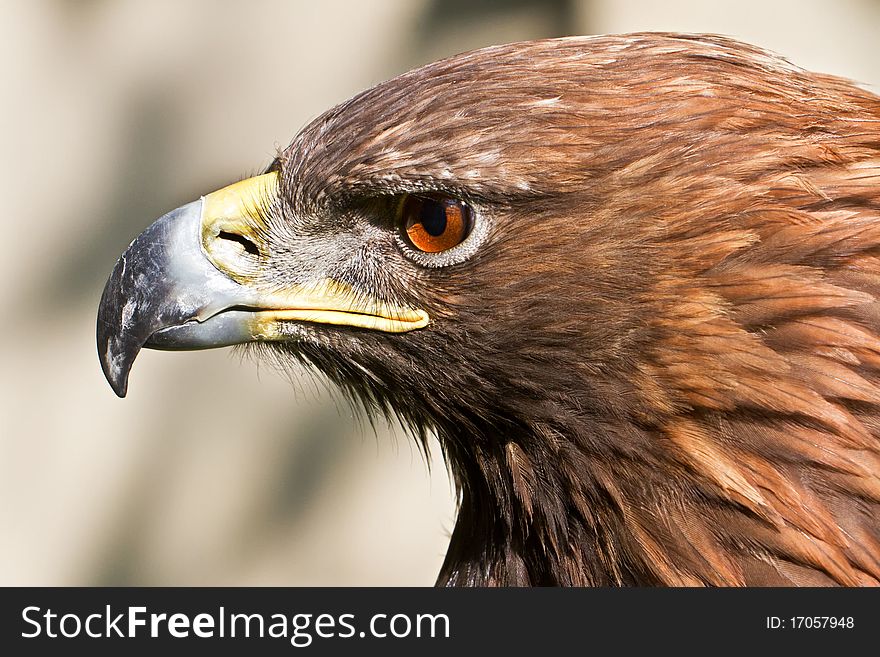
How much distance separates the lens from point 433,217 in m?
1.61

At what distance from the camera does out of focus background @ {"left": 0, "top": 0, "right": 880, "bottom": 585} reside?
365 centimetres

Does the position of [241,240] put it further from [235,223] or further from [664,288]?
[664,288]

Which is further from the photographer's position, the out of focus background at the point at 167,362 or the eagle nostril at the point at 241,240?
the out of focus background at the point at 167,362

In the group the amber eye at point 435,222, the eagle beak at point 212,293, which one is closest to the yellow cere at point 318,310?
the eagle beak at point 212,293

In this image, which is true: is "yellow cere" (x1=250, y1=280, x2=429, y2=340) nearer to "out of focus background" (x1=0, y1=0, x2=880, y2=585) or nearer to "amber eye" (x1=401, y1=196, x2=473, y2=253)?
"amber eye" (x1=401, y1=196, x2=473, y2=253)

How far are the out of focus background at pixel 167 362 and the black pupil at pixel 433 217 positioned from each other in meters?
2.05

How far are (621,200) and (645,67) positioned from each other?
0.80ft

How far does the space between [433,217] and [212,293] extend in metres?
0.44

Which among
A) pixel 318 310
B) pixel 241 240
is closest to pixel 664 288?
pixel 318 310

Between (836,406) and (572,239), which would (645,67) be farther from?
(836,406)

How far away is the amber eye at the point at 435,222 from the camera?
62.7 inches

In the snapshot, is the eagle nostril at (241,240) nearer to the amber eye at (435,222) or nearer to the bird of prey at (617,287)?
the bird of prey at (617,287)

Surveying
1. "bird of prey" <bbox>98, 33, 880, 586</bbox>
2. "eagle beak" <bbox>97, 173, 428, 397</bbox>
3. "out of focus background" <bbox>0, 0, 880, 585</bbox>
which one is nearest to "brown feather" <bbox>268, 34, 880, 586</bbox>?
"bird of prey" <bbox>98, 33, 880, 586</bbox>
